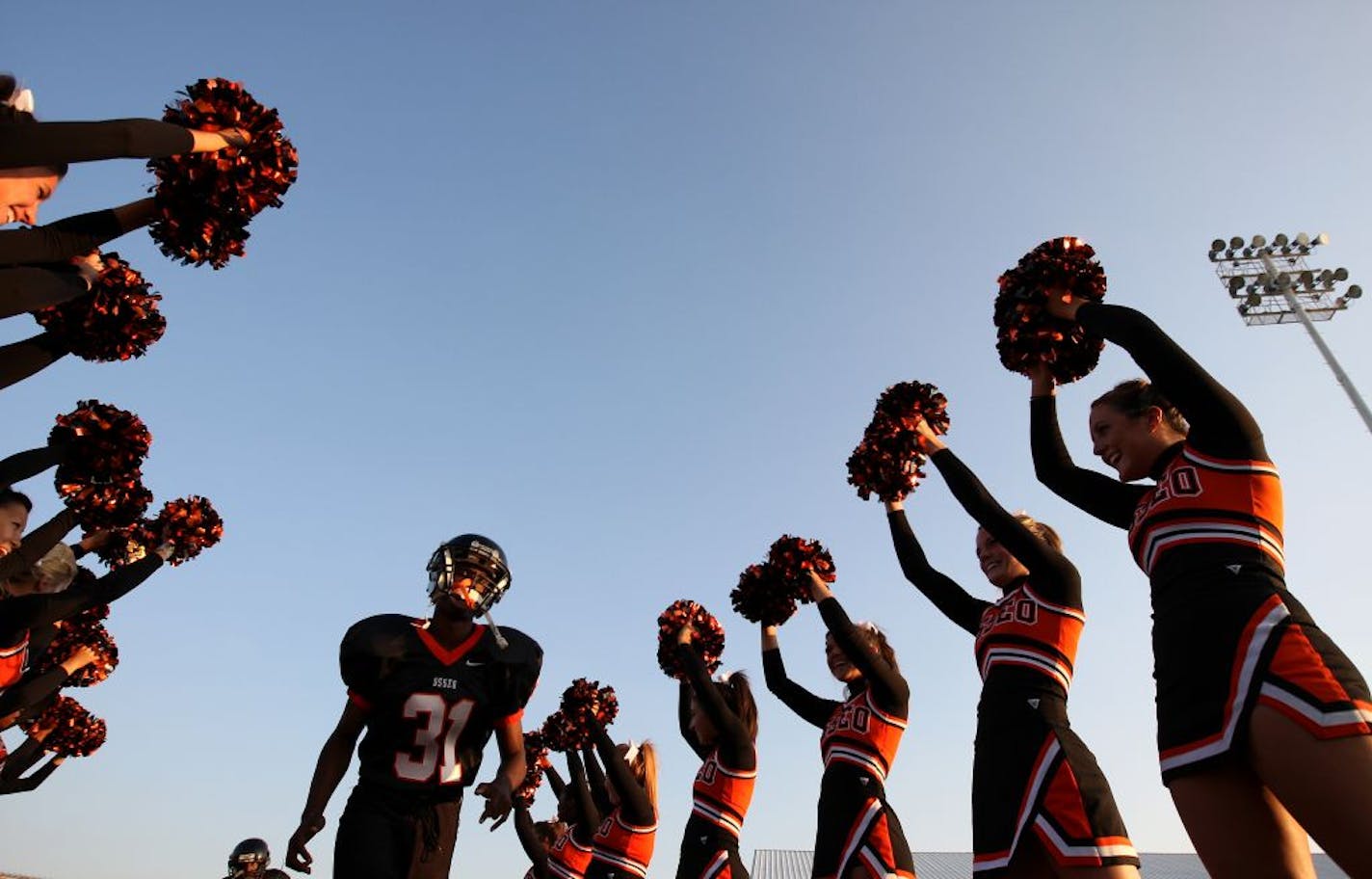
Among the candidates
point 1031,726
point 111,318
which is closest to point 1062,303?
point 1031,726

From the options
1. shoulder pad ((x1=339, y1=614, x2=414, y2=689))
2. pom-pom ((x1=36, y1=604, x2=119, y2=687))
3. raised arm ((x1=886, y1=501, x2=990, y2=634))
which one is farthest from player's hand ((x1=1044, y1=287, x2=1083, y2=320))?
pom-pom ((x1=36, y1=604, x2=119, y2=687))

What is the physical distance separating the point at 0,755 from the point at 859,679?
8.10 meters

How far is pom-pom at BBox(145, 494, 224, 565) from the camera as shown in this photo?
790 cm

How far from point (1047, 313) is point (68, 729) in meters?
12.8

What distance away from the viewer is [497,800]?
4648 mm

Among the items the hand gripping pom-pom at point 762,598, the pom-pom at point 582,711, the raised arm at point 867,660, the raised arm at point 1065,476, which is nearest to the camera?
the raised arm at point 1065,476

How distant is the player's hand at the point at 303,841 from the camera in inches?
169

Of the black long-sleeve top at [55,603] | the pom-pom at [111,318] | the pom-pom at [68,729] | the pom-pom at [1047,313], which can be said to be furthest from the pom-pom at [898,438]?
the pom-pom at [68,729]

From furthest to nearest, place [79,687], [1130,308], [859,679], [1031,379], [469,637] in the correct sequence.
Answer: [79,687], [859,679], [469,637], [1031,379], [1130,308]

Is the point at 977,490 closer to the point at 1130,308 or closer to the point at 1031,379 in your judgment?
the point at 1031,379

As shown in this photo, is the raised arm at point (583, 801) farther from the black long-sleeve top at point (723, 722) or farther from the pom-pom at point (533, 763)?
the black long-sleeve top at point (723, 722)

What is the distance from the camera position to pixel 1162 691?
302cm

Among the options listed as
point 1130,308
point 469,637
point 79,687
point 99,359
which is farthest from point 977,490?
point 79,687

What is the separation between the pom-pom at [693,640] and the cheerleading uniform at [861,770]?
2.36 m
